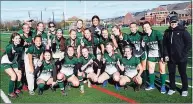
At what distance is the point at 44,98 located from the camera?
18.8ft

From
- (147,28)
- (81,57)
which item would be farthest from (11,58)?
(147,28)

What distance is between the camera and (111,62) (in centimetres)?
616

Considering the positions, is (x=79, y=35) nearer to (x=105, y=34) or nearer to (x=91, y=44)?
(x=91, y=44)

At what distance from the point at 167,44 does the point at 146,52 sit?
493 mm

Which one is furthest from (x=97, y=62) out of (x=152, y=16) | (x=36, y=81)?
(x=152, y=16)

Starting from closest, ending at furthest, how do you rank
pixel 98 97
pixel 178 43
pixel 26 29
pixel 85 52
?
pixel 178 43
pixel 98 97
pixel 26 29
pixel 85 52

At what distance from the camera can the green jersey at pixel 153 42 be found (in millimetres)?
5898

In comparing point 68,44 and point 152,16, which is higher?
point 152,16

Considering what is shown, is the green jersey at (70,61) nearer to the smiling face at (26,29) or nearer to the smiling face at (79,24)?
the smiling face at (79,24)

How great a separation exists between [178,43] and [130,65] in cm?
107

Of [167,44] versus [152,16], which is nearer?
[167,44]

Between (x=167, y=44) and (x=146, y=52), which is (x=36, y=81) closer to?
(x=146, y=52)

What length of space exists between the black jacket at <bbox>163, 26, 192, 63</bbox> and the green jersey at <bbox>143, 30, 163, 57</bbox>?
0.20 meters

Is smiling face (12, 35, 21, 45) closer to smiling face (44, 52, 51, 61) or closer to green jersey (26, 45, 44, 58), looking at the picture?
green jersey (26, 45, 44, 58)
